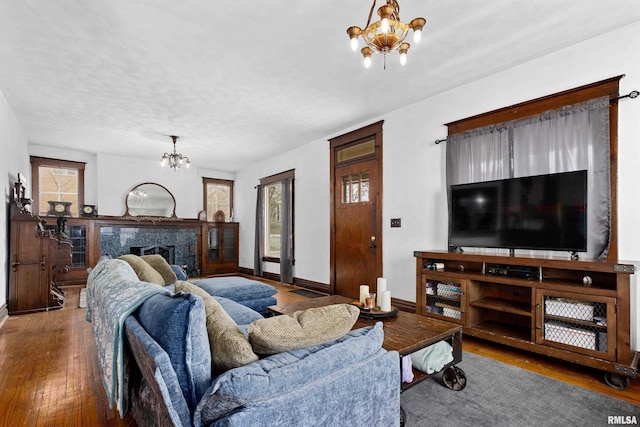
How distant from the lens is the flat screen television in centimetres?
258

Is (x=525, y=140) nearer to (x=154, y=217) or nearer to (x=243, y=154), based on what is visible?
(x=243, y=154)

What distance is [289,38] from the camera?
2691mm

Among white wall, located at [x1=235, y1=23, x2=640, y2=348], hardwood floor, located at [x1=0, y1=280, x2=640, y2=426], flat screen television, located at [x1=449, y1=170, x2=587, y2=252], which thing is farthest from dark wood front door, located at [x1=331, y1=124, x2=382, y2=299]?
hardwood floor, located at [x1=0, y1=280, x2=640, y2=426]

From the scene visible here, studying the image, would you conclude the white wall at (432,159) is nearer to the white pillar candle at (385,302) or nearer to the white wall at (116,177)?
the white pillar candle at (385,302)

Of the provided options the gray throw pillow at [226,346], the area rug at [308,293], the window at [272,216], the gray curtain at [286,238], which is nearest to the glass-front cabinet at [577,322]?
the gray throw pillow at [226,346]

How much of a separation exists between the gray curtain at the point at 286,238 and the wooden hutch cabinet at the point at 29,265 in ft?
11.6

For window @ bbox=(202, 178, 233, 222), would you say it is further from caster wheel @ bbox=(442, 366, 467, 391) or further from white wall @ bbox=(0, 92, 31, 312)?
caster wheel @ bbox=(442, 366, 467, 391)

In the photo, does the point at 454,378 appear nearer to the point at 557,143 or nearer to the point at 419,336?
the point at 419,336

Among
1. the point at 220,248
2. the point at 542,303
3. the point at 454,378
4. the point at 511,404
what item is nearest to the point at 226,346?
the point at 454,378

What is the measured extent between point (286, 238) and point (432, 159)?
340 centimetres

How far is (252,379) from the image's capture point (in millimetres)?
970

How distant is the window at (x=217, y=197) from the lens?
8.11 m

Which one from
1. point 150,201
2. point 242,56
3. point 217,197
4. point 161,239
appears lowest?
point 161,239

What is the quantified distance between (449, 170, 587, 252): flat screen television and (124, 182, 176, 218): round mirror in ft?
20.6
